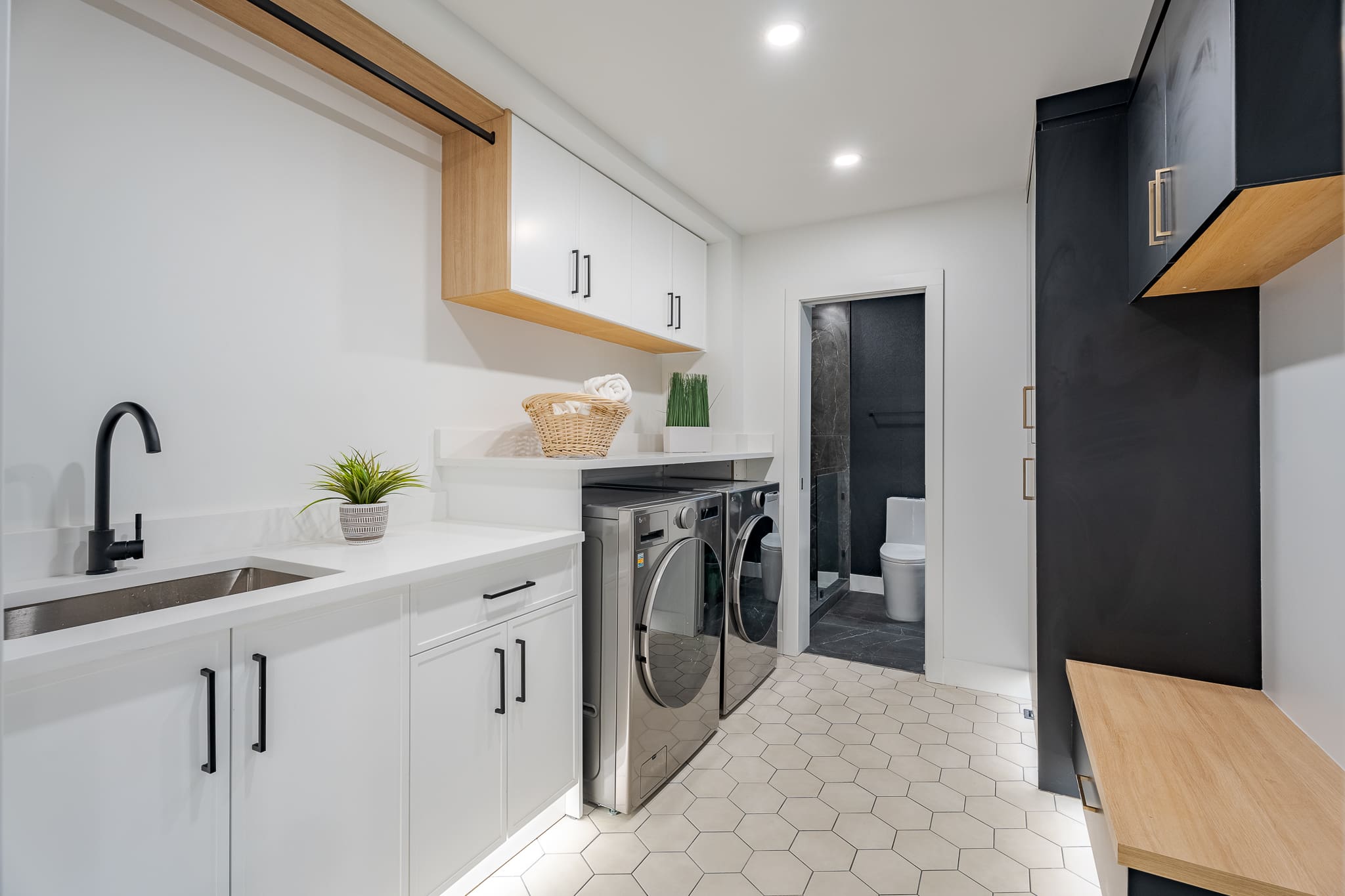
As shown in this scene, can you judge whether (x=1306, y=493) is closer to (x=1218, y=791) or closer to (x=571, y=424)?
(x=1218, y=791)

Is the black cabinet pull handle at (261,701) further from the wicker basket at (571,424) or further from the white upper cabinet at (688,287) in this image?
the white upper cabinet at (688,287)

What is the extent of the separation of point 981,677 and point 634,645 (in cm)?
188

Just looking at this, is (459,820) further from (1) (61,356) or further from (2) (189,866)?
(1) (61,356)

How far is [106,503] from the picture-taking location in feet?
4.53

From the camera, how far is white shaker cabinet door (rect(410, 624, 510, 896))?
1.46 m

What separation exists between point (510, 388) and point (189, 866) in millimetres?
1788

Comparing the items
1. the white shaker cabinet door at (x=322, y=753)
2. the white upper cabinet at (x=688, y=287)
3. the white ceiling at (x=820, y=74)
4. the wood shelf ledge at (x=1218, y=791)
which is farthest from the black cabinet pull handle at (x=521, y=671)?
the white upper cabinet at (x=688, y=287)

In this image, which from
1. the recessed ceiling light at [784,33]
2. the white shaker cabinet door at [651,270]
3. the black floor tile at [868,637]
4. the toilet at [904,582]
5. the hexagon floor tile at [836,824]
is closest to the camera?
the hexagon floor tile at [836,824]

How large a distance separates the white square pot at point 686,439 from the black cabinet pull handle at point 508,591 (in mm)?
1406

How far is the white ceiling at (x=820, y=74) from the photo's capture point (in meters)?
1.77

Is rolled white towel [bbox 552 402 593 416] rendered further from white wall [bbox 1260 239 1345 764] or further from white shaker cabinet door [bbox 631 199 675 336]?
white wall [bbox 1260 239 1345 764]

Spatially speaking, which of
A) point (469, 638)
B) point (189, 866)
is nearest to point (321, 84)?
point (469, 638)

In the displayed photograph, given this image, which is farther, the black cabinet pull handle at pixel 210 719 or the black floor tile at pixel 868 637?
the black floor tile at pixel 868 637

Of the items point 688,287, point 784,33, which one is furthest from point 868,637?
point 784,33
